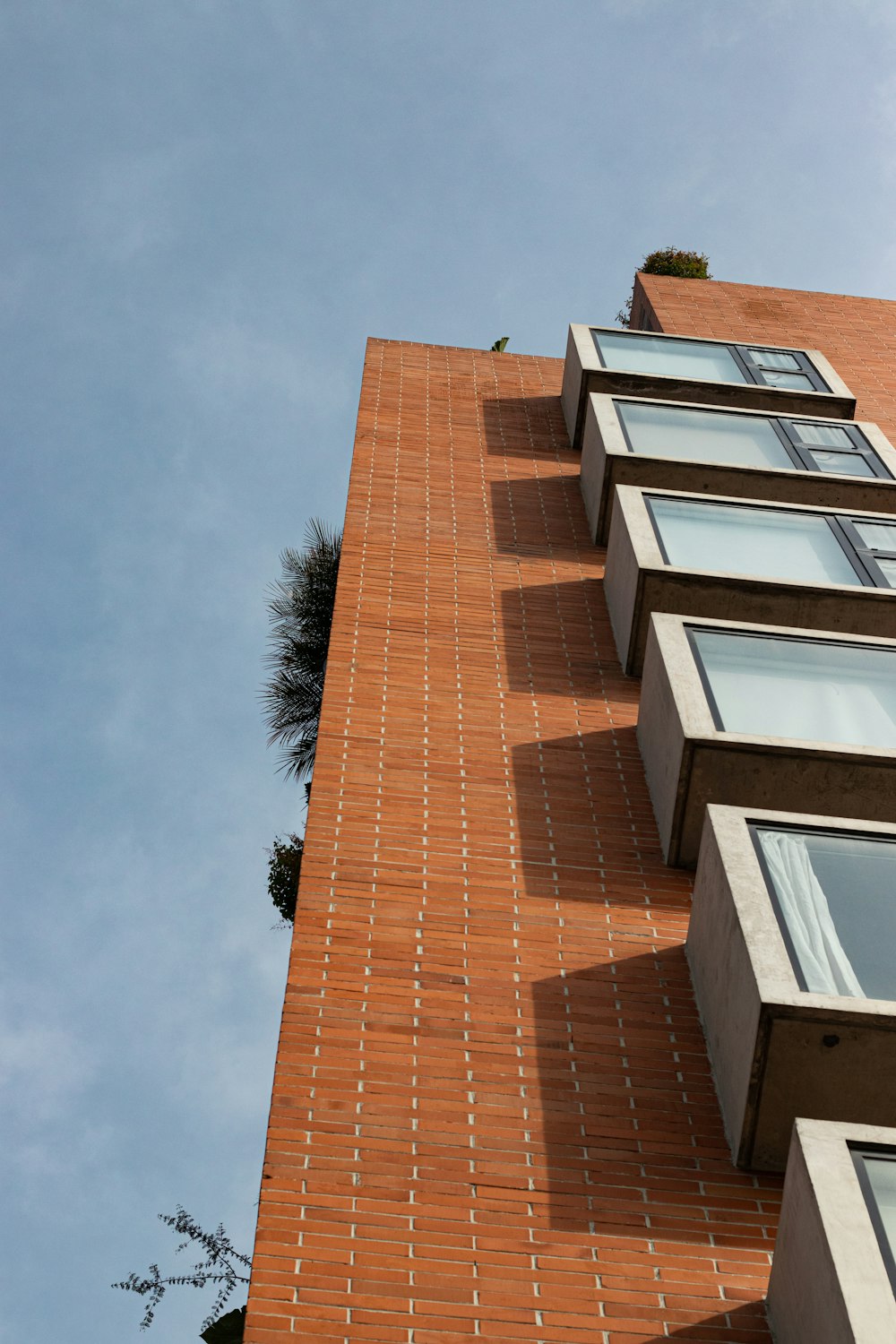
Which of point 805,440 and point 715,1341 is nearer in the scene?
point 715,1341

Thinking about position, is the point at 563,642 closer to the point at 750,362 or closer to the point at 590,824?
the point at 590,824

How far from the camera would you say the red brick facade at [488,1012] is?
6289 millimetres

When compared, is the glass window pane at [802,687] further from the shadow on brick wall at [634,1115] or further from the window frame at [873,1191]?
the window frame at [873,1191]

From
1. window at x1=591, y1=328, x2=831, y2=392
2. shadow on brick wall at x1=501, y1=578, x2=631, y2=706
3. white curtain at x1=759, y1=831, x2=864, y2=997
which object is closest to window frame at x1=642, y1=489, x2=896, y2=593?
shadow on brick wall at x1=501, y1=578, x2=631, y2=706

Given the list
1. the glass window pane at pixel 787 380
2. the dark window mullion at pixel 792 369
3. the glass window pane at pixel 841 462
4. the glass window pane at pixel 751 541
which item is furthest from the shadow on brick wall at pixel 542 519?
the dark window mullion at pixel 792 369

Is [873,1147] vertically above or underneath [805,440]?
underneath

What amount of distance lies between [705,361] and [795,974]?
36.0ft

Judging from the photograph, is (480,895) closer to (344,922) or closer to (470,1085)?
(344,922)

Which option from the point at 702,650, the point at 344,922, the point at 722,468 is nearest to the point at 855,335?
the point at 722,468

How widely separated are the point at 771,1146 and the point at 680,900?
2050 mm

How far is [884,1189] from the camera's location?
229 inches

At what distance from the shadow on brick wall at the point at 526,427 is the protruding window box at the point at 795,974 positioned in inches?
318

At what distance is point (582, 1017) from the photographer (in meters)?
7.79

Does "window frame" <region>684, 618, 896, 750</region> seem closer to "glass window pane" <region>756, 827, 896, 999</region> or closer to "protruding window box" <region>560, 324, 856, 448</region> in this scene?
"glass window pane" <region>756, 827, 896, 999</region>
